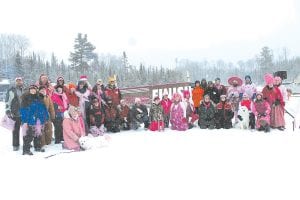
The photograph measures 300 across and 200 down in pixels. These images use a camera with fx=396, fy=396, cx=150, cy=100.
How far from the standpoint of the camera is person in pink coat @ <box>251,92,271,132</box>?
366 inches

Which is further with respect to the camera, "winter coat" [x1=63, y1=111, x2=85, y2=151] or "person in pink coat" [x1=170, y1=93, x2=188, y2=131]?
"person in pink coat" [x1=170, y1=93, x2=188, y2=131]

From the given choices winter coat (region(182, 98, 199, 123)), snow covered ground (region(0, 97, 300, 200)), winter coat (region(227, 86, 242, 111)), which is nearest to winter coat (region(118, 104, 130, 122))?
winter coat (region(182, 98, 199, 123))

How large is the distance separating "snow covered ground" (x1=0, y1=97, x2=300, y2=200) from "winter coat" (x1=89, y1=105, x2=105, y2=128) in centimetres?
109

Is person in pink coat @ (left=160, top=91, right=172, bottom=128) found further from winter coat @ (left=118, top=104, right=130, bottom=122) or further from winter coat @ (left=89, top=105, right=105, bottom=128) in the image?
winter coat @ (left=89, top=105, right=105, bottom=128)

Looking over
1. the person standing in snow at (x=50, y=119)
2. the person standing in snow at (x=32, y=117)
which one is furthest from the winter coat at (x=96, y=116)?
the person standing in snow at (x=32, y=117)

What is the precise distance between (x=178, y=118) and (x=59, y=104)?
308 cm

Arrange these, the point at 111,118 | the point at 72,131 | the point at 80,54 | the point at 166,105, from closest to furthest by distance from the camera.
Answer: the point at 72,131 < the point at 111,118 < the point at 166,105 < the point at 80,54

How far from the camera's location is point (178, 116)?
32.9 ft

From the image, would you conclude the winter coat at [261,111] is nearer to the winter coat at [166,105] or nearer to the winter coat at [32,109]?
the winter coat at [166,105]

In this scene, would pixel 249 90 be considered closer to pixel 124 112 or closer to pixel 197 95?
pixel 197 95

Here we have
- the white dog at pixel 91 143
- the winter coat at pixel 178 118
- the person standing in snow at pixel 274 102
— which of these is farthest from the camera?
the winter coat at pixel 178 118

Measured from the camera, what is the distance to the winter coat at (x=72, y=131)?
775 cm

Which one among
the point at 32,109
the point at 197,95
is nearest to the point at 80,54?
the point at 197,95

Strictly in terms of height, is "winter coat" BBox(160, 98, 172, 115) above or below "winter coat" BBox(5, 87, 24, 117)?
below
